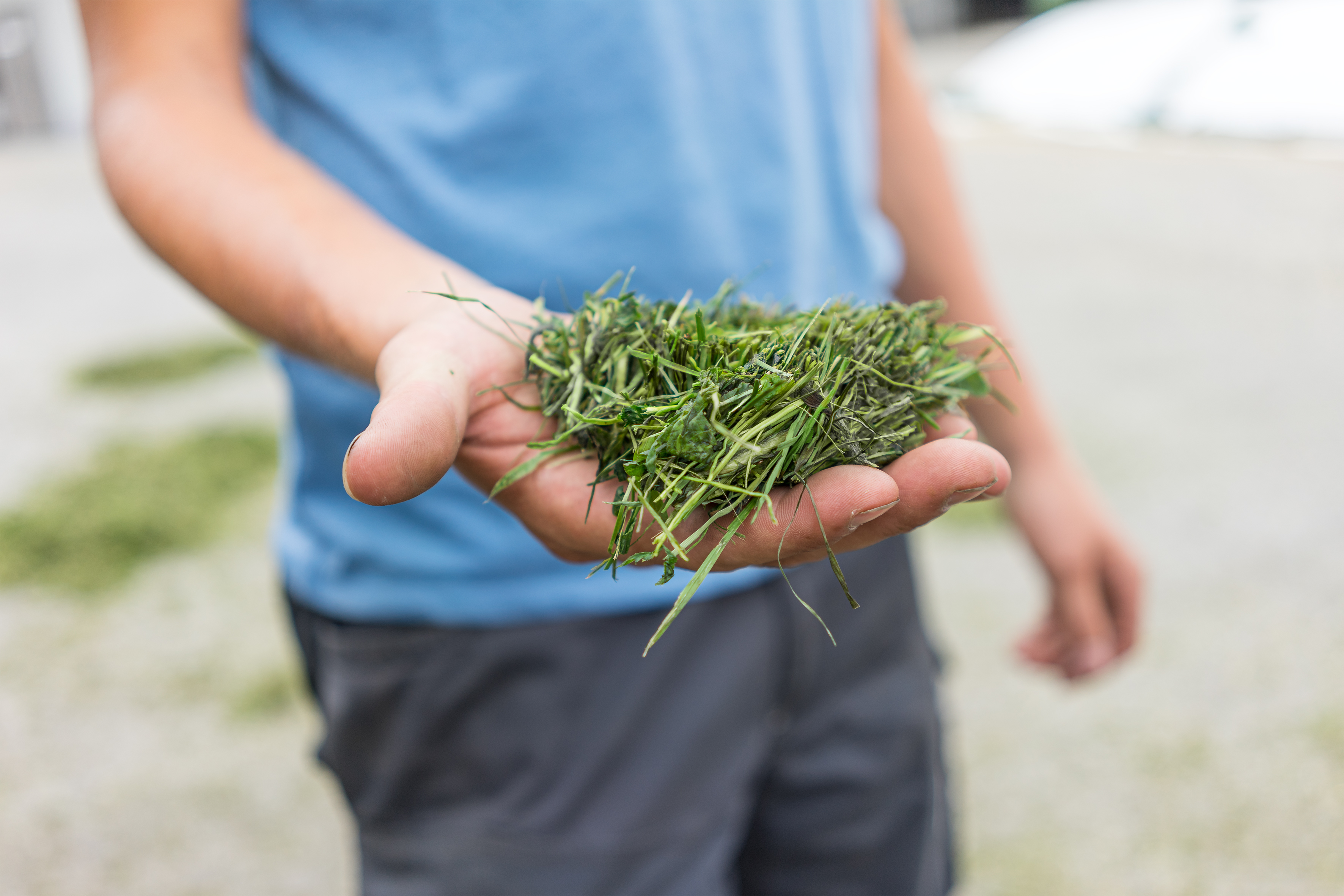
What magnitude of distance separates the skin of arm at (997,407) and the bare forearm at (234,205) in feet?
3.17

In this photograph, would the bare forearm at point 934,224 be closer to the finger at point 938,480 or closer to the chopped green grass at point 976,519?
the finger at point 938,480

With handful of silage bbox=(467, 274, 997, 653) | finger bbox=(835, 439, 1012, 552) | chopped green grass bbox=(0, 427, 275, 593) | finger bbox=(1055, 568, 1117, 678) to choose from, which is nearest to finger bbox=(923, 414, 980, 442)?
handful of silage bbox=(467, 274, 997, 653)

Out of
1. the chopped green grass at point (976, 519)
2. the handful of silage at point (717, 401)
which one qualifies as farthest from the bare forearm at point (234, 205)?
the chopped green grass at point (976, 519)

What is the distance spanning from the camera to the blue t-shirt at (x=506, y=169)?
1199 millimetres

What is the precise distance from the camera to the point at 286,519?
1423 millimetres

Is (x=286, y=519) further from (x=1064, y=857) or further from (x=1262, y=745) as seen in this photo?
(x=1262, y=745)

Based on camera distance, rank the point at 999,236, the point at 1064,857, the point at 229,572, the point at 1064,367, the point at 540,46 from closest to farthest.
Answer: the point at 540,46
the point at 1064,857
the point at 229,572
the point at 1064,367
the point at 999,236

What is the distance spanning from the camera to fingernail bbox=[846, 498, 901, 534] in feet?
2.68

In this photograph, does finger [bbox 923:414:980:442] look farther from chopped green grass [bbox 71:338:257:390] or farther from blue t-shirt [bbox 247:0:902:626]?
chopped green grass [bbox 71:338:257:390]

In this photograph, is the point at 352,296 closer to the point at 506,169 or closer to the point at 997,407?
the point at 506,169

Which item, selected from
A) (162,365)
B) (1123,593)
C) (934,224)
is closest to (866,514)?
(934,224)

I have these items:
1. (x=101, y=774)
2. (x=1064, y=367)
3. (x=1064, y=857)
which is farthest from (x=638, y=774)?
(x=1064, y=367)

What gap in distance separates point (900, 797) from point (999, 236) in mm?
5965

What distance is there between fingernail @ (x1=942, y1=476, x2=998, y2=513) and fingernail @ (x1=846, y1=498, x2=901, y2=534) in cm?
5
